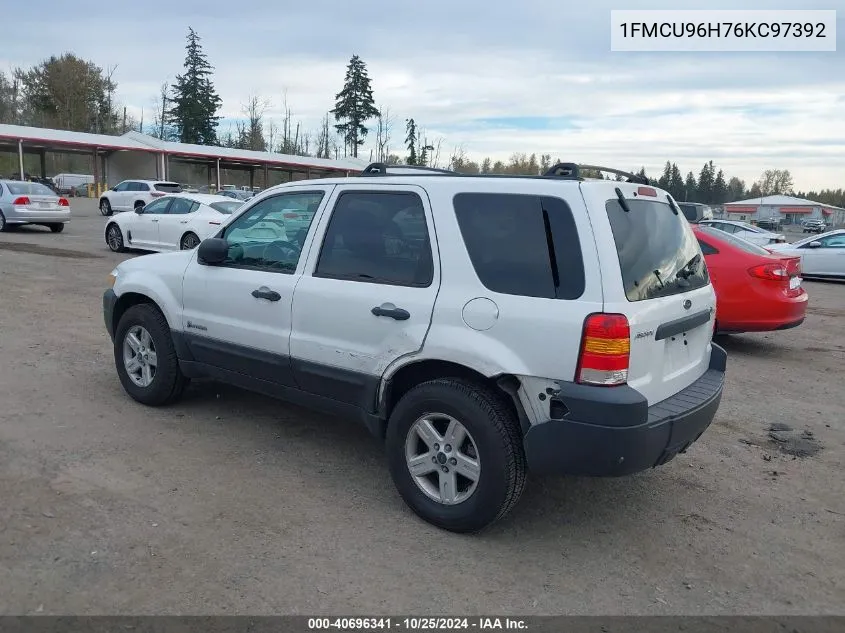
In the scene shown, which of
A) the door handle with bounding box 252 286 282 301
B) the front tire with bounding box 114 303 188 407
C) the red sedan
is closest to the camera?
the door handle with bounding box 252 286 282 301

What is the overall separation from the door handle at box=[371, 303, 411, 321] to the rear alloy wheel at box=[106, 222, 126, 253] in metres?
14.7

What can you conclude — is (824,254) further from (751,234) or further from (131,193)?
(131,193)

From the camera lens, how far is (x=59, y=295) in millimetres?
10516

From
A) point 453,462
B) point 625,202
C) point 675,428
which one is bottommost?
point 453,462

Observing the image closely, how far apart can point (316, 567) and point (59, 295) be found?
29.1 feet

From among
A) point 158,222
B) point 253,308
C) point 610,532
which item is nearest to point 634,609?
point 610,532

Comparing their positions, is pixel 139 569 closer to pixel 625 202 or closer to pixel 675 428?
pixel 675 428

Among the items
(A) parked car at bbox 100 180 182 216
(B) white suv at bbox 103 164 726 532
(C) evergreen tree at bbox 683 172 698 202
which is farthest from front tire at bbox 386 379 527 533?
(C) evergreen tree at bbox 683 172 698 202

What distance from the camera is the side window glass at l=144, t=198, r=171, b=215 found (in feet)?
52.0

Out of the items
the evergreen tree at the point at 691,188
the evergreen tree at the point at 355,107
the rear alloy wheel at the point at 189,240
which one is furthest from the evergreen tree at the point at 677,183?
the rear alloy wheel at the point at 189,240

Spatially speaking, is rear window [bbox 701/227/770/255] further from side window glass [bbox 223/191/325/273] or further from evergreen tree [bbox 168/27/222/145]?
evergreen tree [bbox 168/27/222/145]

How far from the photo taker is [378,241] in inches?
163

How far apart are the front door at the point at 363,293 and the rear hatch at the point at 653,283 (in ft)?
3.09
